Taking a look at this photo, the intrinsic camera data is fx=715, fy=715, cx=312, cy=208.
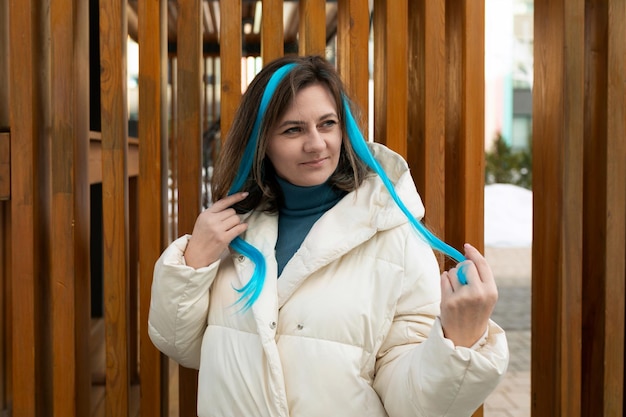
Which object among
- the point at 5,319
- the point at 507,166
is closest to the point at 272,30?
the point at 5,319

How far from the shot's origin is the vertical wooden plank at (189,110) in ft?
7.32

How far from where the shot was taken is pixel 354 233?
167cm

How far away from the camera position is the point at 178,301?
1.74 metres

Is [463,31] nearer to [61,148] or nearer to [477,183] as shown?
[477,183]

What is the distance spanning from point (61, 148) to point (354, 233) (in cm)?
107

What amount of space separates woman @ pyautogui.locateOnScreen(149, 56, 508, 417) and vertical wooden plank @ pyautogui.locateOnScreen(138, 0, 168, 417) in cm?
46

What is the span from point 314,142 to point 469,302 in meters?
0.55

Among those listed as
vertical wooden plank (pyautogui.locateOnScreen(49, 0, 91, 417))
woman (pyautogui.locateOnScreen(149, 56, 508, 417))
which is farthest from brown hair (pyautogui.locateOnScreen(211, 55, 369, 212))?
vertical wooden plank (pyautogui.locateOnScreen(49, 0, 91, 417))

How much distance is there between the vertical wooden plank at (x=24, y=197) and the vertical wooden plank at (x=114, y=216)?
22 centimetres

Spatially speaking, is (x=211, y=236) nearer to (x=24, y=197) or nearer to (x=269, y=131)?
(x=269, y=131)

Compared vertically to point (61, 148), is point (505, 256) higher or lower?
lower

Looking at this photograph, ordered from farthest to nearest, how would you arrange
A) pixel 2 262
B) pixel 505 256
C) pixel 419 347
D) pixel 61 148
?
pixel 505 256, pixel 2 262, pixel 61 148, pixel 419 347

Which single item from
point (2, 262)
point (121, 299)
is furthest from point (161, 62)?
point (2, 262)

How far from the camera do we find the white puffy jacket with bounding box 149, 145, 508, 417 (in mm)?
1604
